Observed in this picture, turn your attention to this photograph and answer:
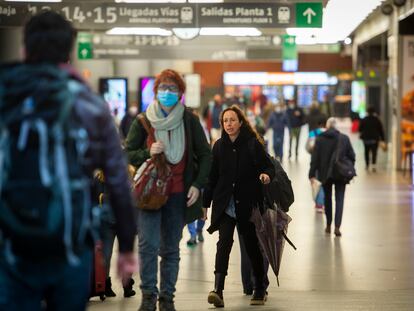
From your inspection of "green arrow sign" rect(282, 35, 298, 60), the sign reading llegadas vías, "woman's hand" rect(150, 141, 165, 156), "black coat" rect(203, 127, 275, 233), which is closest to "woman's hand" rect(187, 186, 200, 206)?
"woman's hand" rect(150, 141, 165, 156)

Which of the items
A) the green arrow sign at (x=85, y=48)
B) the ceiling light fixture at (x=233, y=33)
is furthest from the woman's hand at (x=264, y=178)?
the green arrow sign at (x=85, y=48)

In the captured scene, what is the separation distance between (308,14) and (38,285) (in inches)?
597

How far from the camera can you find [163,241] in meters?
7.66

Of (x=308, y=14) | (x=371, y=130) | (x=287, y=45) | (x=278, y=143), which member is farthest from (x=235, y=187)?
(x=287, y=45)

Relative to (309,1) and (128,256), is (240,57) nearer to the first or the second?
(309,1)

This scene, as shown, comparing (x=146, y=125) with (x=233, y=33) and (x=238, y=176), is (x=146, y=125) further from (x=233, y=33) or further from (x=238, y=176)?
(x=233, y=33)

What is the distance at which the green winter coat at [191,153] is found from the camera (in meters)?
7.59

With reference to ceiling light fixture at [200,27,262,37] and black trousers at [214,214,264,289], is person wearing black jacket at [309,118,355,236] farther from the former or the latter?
ceiling light fixture at [200,27,262,37]

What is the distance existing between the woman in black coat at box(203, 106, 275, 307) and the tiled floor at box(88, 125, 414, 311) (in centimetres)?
39

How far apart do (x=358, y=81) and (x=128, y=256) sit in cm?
4091

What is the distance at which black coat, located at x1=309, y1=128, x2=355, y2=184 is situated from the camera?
1437cm

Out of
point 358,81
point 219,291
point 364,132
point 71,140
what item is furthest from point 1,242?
point 358,81

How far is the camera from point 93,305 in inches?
340

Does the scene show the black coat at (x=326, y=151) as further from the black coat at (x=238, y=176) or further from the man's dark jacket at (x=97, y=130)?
the man's dark jacket at (x=97, y=130)
